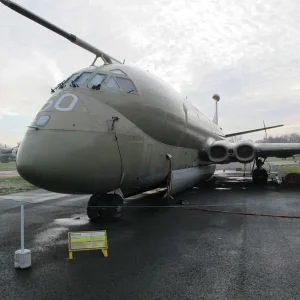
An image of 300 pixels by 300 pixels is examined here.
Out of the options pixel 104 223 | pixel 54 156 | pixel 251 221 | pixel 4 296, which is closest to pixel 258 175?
pixel 251 221

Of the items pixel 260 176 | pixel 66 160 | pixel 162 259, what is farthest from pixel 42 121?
pixel 260 176

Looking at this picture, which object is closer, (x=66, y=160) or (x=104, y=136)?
(x=66, y=160)

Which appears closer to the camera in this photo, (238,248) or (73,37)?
(238,248)

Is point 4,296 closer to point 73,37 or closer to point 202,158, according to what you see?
point 73,37

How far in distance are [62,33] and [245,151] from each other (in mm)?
9487

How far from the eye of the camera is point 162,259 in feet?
16.2

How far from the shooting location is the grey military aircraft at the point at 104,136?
5734 mm

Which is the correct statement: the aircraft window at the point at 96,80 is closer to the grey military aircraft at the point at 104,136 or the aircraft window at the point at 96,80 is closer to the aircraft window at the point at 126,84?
the grey military aircraft at the point at 104,136

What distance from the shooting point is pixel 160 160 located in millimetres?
8633

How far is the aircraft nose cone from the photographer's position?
5.59m

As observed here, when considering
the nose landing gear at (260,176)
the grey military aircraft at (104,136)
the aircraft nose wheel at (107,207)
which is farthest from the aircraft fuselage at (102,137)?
the nose landing gear at (260,176)

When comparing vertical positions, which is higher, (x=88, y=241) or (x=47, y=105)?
(x=47, y=105)

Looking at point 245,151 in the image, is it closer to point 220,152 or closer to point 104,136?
point 220,152

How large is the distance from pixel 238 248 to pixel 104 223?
3289mm
